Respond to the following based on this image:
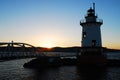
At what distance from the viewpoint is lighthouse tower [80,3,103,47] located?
4600 centimetres

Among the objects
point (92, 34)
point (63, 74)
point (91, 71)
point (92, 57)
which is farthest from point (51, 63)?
point (63, 74)

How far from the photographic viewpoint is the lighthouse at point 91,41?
45.1 m

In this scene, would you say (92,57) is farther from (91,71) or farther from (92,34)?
(92,34)

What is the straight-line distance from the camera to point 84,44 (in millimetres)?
46875

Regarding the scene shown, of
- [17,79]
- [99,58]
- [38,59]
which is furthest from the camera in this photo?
[38,59]

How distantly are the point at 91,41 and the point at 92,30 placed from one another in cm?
225

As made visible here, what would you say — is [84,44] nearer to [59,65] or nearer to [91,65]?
[91,65]

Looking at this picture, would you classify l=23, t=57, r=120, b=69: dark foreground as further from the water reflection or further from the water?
the water

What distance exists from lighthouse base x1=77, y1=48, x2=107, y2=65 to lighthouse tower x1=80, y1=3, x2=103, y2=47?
111 cm

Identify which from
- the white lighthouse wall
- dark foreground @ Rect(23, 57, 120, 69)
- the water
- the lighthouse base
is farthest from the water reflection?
the white lighthouse wall

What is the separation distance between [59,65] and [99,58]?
450 inches

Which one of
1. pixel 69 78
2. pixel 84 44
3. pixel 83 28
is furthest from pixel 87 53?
pixel 69 78

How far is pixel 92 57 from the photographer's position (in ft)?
146

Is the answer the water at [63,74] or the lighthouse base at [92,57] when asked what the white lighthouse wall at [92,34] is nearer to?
the lighthouse base at [92,57]
